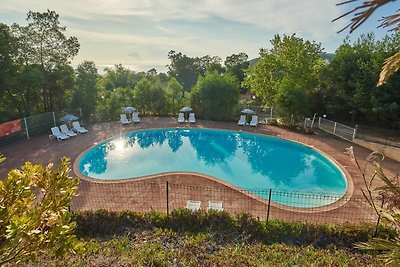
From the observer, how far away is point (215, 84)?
61.8ft

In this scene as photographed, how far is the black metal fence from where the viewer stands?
26.1 ft

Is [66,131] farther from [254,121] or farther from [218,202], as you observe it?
[254,121]

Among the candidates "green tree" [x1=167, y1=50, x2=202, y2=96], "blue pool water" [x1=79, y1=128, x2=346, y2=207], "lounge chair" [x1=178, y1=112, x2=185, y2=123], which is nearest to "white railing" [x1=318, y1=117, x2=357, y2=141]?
"blue pool water" [x1=79, y1=128, x2=346, y2=207]

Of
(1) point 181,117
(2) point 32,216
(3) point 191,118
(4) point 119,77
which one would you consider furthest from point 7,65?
(4) point 119,77

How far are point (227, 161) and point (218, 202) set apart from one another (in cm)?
589

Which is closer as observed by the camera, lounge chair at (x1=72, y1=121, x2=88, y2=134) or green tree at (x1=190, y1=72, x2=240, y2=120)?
lounge chair at (x1=72, y1=121, x2=88, y2=134)

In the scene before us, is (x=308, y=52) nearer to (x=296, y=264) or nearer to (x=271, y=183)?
(x=271, y=183)

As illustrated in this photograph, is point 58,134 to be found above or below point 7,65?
below

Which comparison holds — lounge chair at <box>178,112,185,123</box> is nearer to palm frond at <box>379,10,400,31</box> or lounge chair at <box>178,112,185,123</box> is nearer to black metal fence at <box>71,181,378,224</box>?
black metal fence at <box>71,181,378,224</box>

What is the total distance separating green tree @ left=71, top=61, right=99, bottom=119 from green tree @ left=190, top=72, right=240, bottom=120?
6.70m

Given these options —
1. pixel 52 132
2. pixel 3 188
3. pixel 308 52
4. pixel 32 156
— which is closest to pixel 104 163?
pixel 32 156

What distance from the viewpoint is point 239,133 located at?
17.2 m

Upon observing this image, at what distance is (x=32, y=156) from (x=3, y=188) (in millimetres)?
11263

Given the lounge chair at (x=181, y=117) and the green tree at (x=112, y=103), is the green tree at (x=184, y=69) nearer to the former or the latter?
the green tree at (x=112, y=103)
